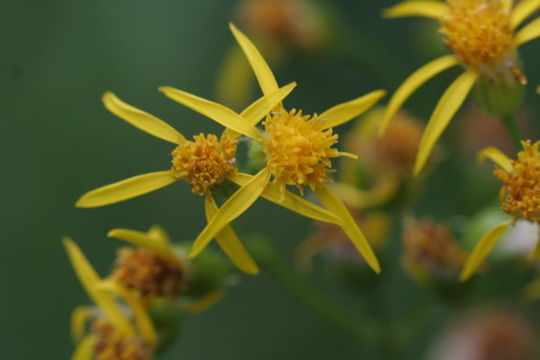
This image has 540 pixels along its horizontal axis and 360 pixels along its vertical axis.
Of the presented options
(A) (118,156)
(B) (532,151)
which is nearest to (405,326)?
(B) (532,151)

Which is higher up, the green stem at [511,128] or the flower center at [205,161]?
the flower center at [205,161]

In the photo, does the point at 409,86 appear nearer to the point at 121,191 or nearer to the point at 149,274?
the point at 121,191

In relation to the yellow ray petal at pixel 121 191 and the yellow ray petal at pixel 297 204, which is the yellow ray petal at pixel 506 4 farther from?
the yellow ray petal at pixel 121 191

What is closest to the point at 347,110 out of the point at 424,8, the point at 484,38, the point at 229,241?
the point at 229,241

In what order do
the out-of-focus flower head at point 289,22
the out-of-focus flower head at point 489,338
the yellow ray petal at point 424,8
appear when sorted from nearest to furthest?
1. the yellow ray petal at point 424,8
2. the out-of-focus flower head at point 489,338
3. the out-of-focus flower head at point 289,22

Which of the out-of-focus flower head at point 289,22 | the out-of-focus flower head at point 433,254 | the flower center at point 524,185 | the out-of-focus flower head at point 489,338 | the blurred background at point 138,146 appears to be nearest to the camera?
the flower center at point 524,185

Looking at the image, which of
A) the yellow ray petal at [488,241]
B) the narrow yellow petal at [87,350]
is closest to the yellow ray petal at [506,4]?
the yellow ray petal at [488,241]

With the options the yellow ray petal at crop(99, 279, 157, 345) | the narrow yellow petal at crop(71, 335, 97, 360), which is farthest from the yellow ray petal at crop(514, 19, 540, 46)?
the narrow yellow petal at crop(71, 335, 97, 360)
